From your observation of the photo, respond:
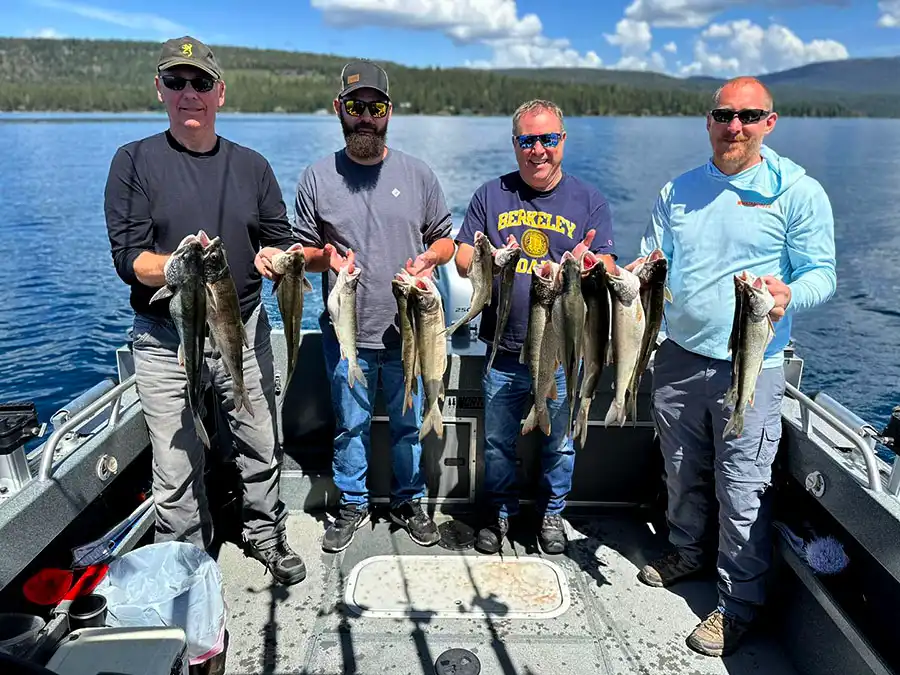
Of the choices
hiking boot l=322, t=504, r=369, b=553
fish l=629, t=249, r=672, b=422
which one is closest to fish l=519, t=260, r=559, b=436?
fish l=629, t=249, r=672, b=422

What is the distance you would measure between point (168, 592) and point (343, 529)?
4.30ft

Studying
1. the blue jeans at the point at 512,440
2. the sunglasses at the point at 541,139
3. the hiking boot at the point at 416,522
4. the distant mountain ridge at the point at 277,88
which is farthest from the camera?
the distant mountain ridge at the point at 277,88

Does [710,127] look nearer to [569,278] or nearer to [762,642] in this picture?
[569,278]

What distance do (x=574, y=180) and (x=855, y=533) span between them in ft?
7.37

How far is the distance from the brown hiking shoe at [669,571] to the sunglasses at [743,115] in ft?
8.19

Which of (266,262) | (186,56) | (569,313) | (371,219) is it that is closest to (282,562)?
(266,262)

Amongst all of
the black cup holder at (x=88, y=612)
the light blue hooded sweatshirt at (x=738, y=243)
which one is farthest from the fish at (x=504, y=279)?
the black cup holder at (x=88, y=612)

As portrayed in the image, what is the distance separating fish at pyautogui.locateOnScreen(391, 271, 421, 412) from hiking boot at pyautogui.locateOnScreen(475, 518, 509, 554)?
1070 millimetres

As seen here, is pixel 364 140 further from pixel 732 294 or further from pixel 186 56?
pixel 732 294

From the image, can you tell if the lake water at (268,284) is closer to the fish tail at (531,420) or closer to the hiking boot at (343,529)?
the hiking boot at (343,529)

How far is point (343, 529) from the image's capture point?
4238 mm

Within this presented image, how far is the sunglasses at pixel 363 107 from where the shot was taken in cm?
360

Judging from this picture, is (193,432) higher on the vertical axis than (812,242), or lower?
lower

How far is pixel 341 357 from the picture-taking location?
12.4 ft
